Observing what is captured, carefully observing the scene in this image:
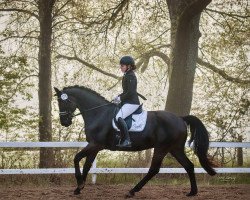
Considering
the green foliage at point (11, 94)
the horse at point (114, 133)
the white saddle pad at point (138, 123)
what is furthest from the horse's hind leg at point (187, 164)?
the green foliage at point (11, 94)

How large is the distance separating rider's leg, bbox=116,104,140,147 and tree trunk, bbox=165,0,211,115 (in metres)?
5.34

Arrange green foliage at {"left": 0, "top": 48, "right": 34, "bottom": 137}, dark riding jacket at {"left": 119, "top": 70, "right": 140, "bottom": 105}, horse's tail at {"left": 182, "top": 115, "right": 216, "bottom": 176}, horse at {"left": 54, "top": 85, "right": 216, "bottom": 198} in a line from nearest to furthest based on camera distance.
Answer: dark riding jacket at {"left": 119, "top": 70, "right": 140, "bottom": 105} → horse at {"left": 54, "top": 85, "right": 216, "bottom": 198} → horse's tail at {"left": 182, "top": 115, "right": 216, "bottom": 176} → green foliage at {"left": 0, "top": 48, "right": 34, "bottom": 137}

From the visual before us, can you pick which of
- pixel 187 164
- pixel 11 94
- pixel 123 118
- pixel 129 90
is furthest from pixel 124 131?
pixel 11 94

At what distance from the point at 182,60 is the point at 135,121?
5.80 m

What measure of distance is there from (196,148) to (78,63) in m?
10.6

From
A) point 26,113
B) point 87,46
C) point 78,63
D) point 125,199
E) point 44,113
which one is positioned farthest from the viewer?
point 78,63

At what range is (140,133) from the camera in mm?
9766

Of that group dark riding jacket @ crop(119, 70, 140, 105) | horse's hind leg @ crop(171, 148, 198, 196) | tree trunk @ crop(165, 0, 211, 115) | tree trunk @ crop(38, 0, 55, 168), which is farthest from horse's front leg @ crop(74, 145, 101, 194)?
tree trunk @ crop(165, 0, 211, 115)

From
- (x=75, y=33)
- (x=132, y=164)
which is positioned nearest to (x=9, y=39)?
(x=75, y=33)

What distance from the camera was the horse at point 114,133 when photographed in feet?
32.0

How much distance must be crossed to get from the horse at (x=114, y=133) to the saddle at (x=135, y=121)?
0.34ft

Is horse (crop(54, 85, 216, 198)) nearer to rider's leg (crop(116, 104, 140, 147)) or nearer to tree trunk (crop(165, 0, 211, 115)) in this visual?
rider's leg (crop(116, 104, 140, 147))

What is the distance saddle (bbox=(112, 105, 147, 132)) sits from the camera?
9.67 m

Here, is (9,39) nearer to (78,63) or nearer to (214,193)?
(78,63)
